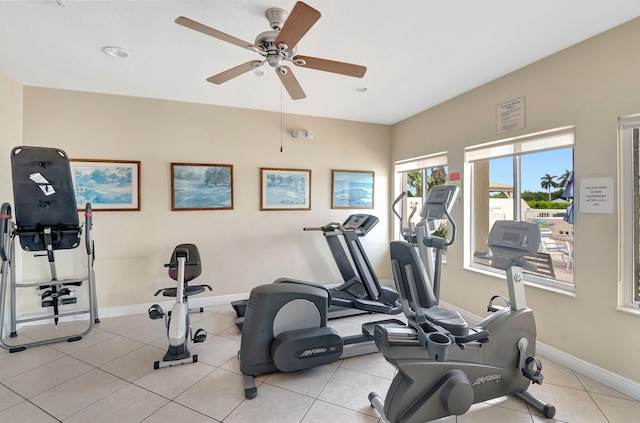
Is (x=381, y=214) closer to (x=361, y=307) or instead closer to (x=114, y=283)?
(x=361, y=307)

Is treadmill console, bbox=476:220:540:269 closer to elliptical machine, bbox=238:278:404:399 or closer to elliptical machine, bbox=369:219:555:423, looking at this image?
elliptical machine, bbox=369:219:555:423

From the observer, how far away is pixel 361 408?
1949 mm

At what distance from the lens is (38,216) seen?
9.05 feet

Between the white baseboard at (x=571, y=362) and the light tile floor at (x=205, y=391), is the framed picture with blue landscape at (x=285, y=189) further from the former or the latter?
the light tile floor at (x=205, y=391)

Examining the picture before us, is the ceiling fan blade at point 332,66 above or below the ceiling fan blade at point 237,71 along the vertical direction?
below

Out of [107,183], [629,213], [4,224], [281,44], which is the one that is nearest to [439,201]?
[629,213]

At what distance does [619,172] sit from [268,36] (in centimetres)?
278

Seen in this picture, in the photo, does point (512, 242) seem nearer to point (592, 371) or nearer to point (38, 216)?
point (592, 371)

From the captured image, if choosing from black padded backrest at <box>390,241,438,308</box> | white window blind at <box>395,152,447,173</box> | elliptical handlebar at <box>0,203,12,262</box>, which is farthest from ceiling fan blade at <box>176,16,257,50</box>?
white window blind at <box>395,152,447,173</box>

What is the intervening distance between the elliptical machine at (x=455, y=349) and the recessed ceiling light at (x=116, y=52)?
9.41 feet

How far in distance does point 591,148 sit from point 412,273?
1.87m

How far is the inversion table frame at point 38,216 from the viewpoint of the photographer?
2.65 m

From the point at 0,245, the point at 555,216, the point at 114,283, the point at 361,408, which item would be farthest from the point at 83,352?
the point at 555,216

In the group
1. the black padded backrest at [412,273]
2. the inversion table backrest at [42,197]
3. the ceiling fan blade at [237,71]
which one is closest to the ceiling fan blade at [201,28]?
the ceiling fan blade at [237,71]
